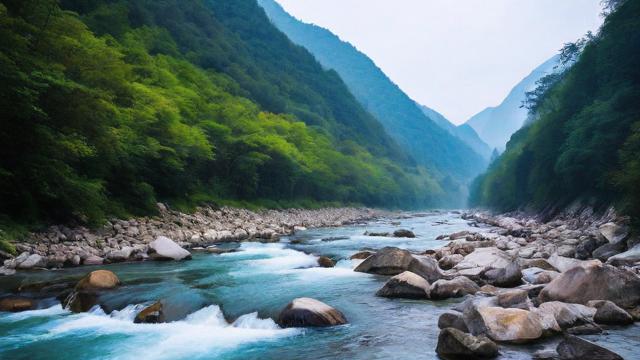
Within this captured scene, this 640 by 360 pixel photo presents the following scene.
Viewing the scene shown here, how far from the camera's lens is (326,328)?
9.40 m

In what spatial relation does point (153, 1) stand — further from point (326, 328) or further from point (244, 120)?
point (326, 328)

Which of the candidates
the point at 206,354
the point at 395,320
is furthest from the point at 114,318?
the point at 395,320

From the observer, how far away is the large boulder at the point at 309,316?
31.4 ft

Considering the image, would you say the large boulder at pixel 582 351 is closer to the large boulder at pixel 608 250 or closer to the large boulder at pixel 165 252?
the large boulder at pixel 608 250

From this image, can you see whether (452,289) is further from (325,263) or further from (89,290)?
(89,290)

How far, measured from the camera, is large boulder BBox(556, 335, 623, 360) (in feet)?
21.4

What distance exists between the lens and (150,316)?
10.5 metres

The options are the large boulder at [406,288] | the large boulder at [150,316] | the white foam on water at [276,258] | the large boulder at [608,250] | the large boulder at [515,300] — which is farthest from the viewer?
the white foam on water at [276,258]

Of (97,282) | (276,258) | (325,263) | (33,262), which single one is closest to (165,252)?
(276,258)

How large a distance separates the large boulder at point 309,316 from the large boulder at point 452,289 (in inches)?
116

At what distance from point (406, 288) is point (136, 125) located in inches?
872

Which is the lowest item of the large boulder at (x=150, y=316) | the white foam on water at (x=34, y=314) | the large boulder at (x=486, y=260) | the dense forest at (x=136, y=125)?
the white foam on water at (x=34, y=314)

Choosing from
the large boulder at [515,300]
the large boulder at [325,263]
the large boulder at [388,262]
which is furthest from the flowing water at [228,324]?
the large boulder at [325,263]

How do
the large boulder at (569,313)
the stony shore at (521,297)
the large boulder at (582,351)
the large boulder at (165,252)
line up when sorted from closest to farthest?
the large boulder at (582,351), the stony shore at (521,297), the large boulder at (569,313), the large boulder at (165,252)
